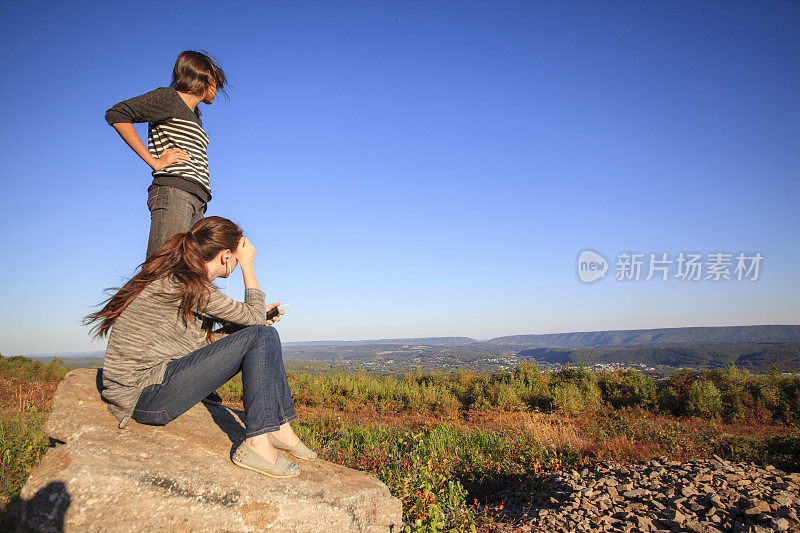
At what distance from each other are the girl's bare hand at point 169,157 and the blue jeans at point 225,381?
1.38 m

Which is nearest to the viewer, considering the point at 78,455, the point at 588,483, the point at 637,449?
the point at 78,455

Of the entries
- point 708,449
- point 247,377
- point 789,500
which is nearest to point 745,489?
point 789,500

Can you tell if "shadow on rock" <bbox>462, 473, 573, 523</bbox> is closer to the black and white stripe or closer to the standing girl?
the standing girl

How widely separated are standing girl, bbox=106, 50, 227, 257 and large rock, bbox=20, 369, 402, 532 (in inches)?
49.2

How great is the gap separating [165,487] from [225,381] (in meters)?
0.63

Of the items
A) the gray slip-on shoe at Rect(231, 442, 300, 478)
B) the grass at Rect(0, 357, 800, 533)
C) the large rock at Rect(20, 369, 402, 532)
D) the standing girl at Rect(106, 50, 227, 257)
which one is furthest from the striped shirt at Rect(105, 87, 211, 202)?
the grass at Rect(0, 357, 800, 533)

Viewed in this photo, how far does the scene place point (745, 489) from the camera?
14.0 ft

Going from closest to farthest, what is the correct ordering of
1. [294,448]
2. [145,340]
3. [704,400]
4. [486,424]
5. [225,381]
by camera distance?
[145,340] → [225,381] → [294,448] → [486,424] → [704,400]

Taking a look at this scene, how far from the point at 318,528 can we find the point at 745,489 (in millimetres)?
4739

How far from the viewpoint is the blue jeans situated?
2.46m

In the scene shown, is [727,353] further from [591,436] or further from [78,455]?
[78,455]

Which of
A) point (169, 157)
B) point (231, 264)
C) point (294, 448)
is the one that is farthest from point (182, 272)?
point (294, 448)

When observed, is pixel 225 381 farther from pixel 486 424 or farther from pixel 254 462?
pixel 486 424

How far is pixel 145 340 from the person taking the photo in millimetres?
2422
